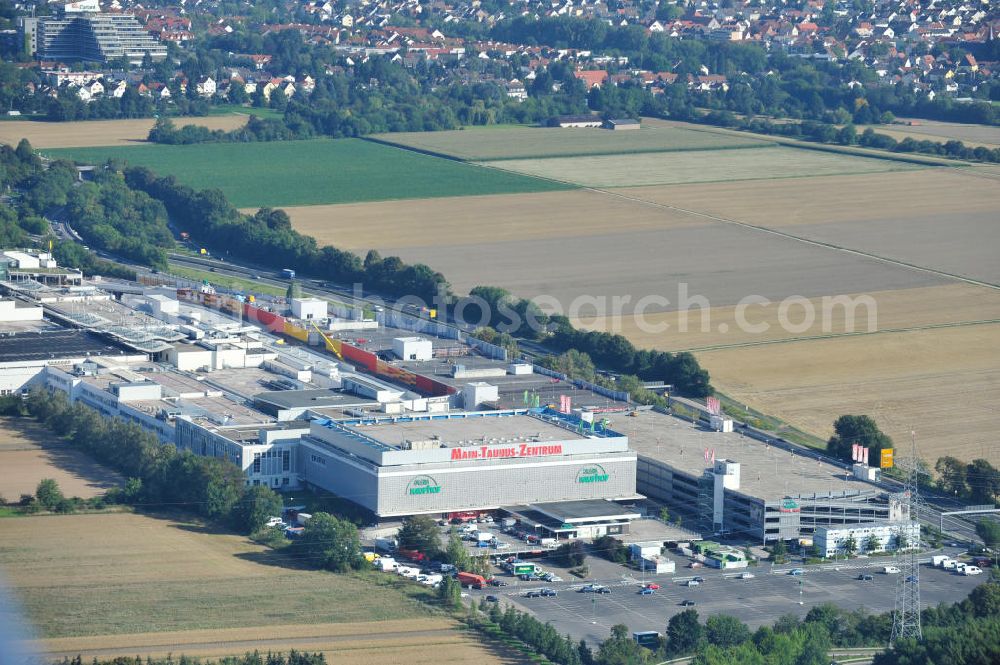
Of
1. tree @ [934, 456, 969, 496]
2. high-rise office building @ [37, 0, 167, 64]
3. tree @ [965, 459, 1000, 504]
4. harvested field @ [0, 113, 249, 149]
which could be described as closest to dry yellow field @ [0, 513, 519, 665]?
tree @ [934, 456, 969, 496]

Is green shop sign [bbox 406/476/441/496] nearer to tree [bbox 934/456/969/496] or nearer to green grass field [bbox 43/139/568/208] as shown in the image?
tree [bbox 934/456/969/496]

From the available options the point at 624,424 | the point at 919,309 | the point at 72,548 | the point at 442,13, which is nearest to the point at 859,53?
the point at 442,13

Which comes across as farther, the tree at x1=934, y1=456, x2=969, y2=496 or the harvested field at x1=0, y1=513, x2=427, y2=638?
the tree at x1=934, y1=456, x2=969, y2=496

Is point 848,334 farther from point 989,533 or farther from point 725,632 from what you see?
point 725,632

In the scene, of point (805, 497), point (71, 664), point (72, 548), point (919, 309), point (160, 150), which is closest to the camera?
point (71, 664)

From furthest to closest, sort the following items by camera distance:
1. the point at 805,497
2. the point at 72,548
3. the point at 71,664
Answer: the point at 805,497, the point at 72,548, the point at 71,664

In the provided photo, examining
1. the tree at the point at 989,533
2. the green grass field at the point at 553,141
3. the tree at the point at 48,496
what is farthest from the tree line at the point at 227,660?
the green grass field at the point at 553,141

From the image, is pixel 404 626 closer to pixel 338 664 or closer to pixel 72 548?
pixel 338 664
